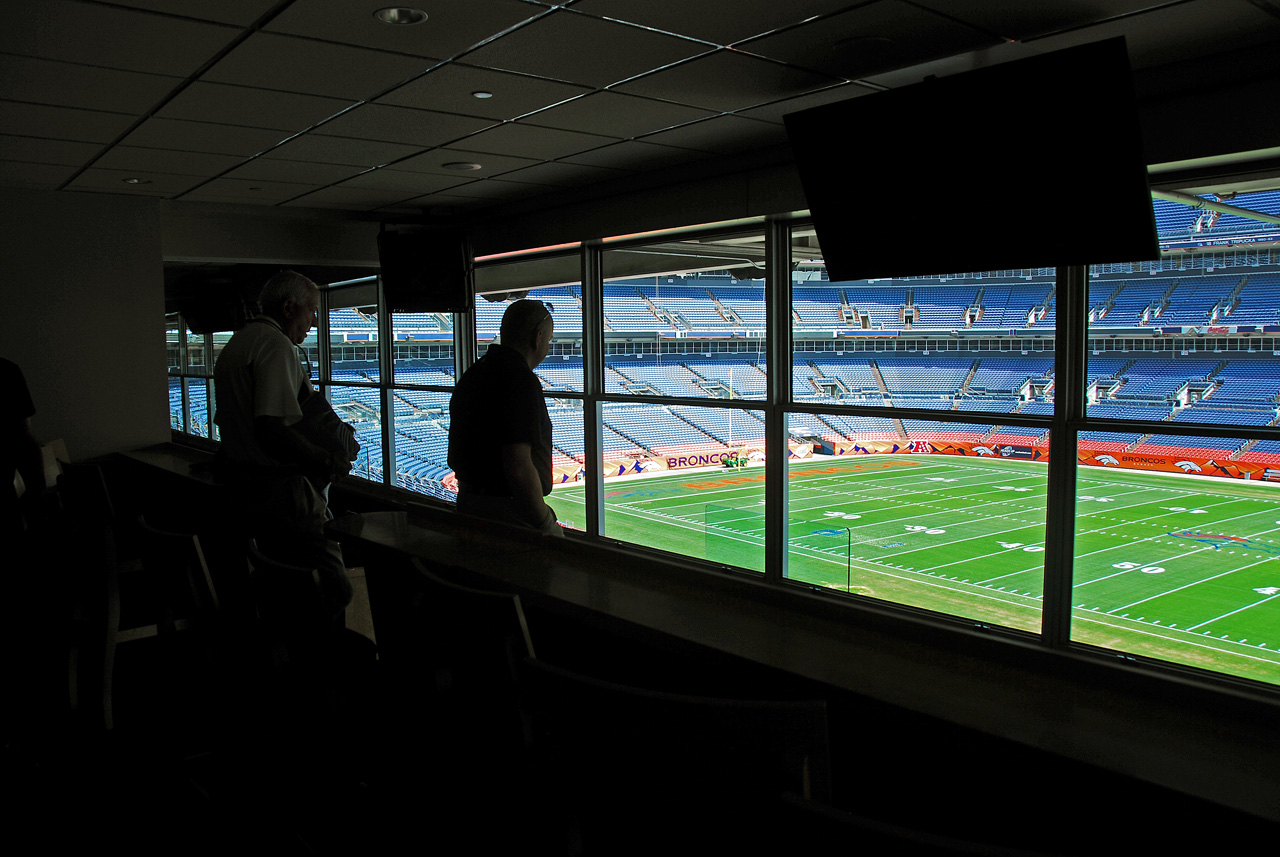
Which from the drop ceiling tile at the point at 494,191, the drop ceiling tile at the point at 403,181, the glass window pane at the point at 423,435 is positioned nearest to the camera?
the drop ceiling tile at the point at 403,181

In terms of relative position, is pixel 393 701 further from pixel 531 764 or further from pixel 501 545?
pixel 531 764

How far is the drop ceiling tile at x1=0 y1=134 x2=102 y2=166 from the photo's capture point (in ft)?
→ 13.3

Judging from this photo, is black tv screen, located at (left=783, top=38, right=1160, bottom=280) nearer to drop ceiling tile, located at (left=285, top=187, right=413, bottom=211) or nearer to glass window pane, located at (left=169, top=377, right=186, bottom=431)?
drop ceiling tile, located at (left=285, top=187, right=413, bottom=211)

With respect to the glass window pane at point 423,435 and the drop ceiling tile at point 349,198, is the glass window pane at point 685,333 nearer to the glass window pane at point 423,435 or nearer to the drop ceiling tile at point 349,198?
the glass window pane at point 423,435

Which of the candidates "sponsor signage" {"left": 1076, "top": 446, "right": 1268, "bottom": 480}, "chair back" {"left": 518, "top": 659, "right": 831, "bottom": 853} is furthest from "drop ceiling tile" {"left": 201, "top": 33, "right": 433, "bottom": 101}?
"sponsor signage" {"left": 1076, "top": 446, "right": 1268, "bottom": 480}

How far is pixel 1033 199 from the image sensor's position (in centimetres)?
262

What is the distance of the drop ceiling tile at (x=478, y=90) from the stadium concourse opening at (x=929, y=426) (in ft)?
12.9

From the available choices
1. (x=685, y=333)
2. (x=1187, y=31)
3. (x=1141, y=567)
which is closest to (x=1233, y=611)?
(x=1141, y=567)

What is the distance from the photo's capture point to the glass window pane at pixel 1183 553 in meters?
16.8

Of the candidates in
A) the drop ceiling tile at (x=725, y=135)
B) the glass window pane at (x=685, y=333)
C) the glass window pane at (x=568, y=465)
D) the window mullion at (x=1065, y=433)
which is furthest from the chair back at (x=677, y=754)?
the glass window pane at (x=685, y=333)

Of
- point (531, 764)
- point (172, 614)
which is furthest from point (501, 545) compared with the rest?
point (172, 614)

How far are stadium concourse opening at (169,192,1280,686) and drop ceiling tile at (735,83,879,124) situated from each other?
13.1ft

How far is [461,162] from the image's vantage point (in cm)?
469

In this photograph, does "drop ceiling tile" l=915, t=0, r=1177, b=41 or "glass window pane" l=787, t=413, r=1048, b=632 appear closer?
"drop ceiling tile" l=915, t=0, r=1177, b=41
